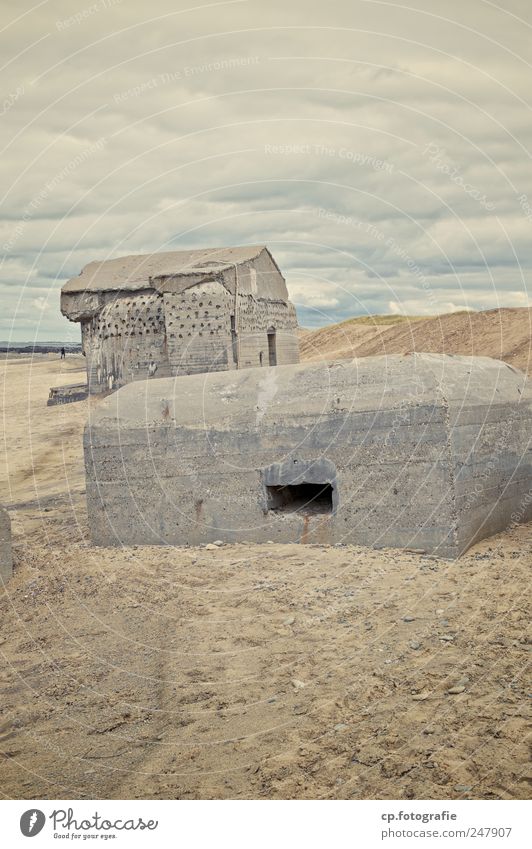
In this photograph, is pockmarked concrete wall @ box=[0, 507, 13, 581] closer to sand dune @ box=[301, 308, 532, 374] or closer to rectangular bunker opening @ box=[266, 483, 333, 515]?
rectangular bunker opening @ box=[266, 483, 333, 515]

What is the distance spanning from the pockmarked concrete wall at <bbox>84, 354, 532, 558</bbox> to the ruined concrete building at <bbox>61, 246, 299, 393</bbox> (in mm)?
7939

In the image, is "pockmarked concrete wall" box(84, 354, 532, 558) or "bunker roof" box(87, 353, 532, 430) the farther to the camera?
"bunker roof" box(87, 353, 532, 430)

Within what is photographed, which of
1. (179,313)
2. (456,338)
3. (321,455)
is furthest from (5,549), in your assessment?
(456,338)

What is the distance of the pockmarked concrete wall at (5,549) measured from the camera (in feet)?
29.9

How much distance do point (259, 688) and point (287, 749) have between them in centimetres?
94

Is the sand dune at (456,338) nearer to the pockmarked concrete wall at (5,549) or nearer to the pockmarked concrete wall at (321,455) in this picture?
the pockmarked concrete wall at (321,455)

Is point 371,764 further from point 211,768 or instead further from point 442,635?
point 442,635

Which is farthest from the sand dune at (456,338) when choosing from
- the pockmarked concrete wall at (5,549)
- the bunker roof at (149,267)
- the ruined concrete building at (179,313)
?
the pockmarked concrete wall at (5,549)

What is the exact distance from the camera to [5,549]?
362 inches

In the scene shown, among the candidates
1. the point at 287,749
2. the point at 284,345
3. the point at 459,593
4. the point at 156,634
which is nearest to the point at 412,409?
the point at 459,593

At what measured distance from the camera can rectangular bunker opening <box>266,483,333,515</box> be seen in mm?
8516

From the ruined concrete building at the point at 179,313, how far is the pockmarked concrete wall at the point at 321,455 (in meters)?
7.94

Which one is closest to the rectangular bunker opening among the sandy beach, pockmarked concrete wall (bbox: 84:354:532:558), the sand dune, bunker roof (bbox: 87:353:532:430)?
pockmarked concrete wall (bbox: 84:354:532:558)

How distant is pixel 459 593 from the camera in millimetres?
6621
